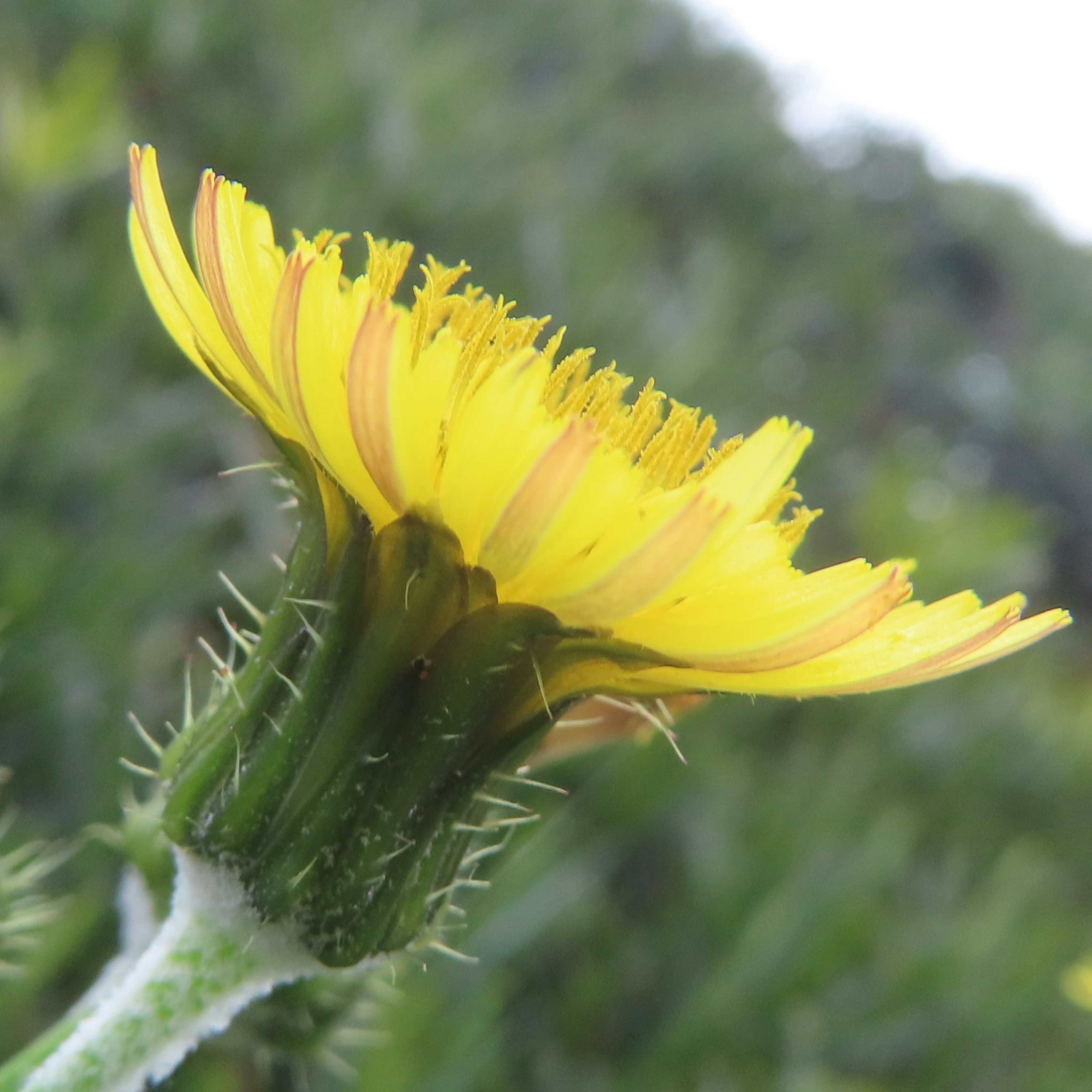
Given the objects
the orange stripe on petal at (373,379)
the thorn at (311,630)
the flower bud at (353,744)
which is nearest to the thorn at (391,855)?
the flower bud at (353,744)

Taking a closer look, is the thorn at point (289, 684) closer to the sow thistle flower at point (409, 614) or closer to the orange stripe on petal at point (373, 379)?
the sow thistle flower at point (409, 614)

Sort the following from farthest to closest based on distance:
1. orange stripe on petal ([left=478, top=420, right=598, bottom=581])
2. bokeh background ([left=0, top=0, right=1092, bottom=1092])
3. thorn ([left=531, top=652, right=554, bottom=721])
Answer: bokeh background ([left=0, top=0, right=1092, bottom=1092])
thorn ([left=531, top=652, right=554, bottom=721])
orange stripe on petal ([left=478, top=420, right=598, bottom=581])

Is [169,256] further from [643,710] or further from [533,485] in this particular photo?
[643,710]

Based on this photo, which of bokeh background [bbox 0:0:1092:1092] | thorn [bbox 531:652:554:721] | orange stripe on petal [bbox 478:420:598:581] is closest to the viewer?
orange stripe on petal [bbox 478:420:598:581]

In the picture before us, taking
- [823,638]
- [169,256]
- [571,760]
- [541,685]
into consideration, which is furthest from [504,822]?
[571,760]

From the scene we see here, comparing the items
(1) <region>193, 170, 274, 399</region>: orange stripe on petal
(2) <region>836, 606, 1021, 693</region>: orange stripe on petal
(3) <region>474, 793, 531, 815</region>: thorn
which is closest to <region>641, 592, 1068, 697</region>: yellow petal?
(2) <region>836, 606, 1021, 693</region>: orange stripe on petal

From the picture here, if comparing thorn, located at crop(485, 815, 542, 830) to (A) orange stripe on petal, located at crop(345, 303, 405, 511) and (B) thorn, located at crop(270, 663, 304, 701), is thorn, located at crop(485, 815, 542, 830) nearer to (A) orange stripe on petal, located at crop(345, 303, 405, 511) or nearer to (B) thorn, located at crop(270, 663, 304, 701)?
(B) thorn, located at crop(270, 663, 304, 701)

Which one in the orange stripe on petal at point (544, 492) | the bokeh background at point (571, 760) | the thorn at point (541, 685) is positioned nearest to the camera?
the orange stripe on petal at point (544, 492)

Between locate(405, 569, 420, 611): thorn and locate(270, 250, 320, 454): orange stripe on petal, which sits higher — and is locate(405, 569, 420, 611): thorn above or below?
below
